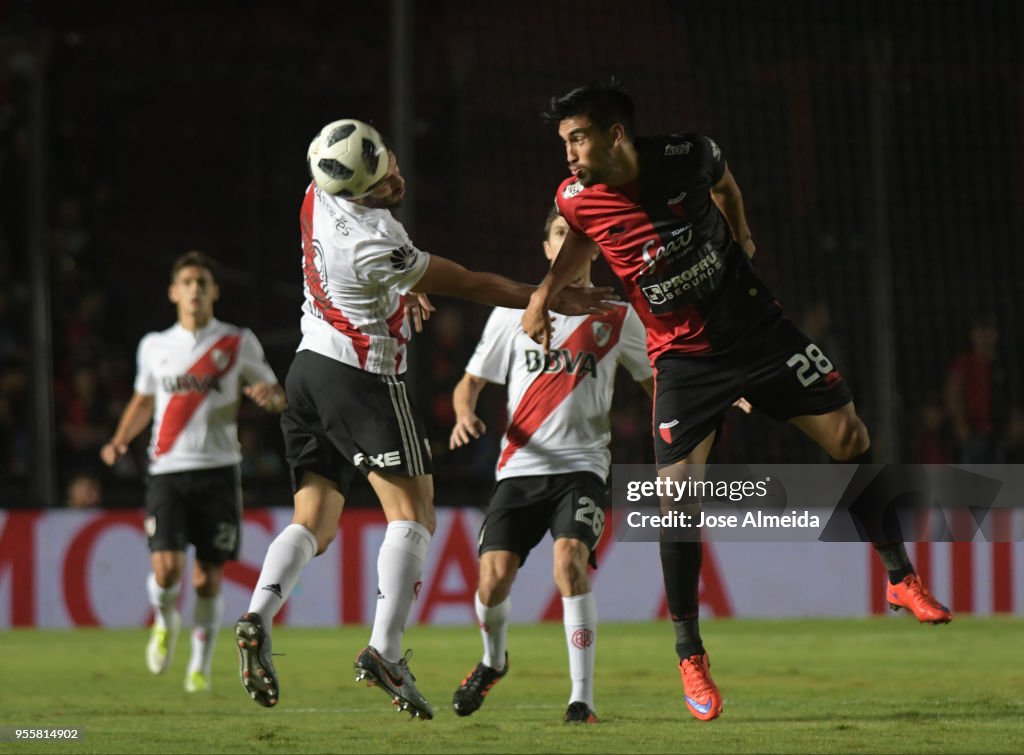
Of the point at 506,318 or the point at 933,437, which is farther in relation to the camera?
the point at 933,437

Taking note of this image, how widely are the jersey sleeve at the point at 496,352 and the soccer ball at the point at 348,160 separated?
5.75ft

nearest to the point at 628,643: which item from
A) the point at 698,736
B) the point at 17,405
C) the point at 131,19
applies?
the point at 698,736

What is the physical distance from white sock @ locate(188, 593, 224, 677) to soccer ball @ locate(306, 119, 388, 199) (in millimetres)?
3713

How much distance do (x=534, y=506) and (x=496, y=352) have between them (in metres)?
0.84

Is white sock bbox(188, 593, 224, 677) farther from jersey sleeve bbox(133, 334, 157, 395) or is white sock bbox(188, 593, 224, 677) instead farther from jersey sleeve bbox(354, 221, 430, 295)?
jersey sleeve bbox(354, 221, 430, 295)

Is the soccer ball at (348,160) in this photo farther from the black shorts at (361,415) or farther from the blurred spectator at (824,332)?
the blurred spectator at (824,332)

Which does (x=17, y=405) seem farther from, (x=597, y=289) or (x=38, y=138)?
(x=597, y=289)

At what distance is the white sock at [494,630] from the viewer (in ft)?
23.9

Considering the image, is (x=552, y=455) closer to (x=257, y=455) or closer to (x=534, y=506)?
(x=534, y=506)

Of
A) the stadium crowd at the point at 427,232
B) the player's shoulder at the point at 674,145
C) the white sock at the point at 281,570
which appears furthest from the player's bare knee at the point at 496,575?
the stadium crowd at the point at 427,232

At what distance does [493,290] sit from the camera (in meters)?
6.12

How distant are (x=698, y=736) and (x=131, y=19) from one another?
13287 mm

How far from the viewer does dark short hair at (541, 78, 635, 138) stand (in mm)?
6066

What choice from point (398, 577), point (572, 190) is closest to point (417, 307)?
point (572, 190)
